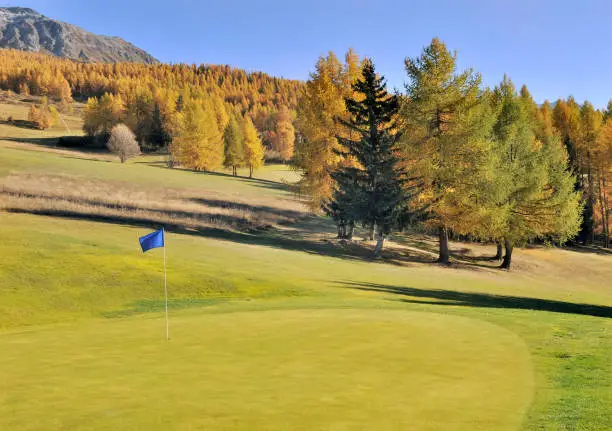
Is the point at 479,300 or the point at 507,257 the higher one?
the point at 507,257

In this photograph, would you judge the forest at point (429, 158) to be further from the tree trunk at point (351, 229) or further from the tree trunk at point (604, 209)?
the tree trunk at point (604, 209)

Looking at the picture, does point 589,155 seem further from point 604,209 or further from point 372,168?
point 372,168

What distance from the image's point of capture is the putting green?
786 centimetres

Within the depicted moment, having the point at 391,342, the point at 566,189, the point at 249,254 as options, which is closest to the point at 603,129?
the point at 566,189

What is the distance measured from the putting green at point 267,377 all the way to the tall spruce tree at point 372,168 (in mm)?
24101

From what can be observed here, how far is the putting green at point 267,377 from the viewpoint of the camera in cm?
786

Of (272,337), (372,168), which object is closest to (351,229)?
(372,168)

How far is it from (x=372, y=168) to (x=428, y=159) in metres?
4.33

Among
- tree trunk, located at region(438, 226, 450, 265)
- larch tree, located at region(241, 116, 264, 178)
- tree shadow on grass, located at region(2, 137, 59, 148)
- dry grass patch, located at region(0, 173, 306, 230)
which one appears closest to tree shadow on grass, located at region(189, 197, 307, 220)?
dry grass patch, located at region(0, 173, 306, 230)

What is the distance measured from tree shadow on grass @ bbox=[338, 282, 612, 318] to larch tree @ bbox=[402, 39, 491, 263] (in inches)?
422

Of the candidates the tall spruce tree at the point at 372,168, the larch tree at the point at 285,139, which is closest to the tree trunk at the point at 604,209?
the tall spruce tree at the point at 372,168

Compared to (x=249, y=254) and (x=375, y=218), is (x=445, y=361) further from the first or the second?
(x=375, y=218)

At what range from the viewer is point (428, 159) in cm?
3853

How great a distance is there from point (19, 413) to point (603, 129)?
7293 centimetres
